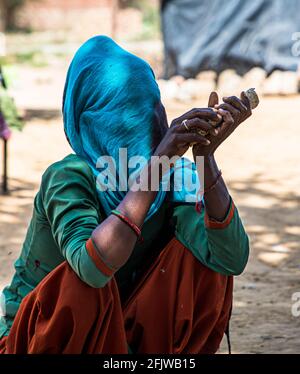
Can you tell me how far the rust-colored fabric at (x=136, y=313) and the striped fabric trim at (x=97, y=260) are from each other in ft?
0.30

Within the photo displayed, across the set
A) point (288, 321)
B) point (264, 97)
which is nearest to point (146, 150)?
point (288, 321)

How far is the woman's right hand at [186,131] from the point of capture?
2.28m

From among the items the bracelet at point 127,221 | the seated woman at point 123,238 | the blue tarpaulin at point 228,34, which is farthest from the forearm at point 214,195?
the blue tarpaulin at point 228,34

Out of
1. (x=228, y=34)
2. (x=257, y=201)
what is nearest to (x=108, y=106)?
(x=257, y=201)

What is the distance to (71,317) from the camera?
91.7 inches

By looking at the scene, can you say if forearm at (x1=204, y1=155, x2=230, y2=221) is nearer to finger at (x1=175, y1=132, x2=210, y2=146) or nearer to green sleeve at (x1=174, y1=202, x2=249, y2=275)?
green sleeve at (x1=174, y1=202, x2=249, y2=275)

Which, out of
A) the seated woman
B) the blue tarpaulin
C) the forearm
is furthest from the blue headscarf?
the blue tarpaulin

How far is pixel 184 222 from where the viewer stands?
8.63ft

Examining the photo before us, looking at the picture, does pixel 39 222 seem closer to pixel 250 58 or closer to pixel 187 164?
pixel 187 164

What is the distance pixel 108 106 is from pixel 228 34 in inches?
443

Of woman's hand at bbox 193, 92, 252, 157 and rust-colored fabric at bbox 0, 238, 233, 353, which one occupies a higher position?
woman's hand at bbox 193, 92, 252, 157

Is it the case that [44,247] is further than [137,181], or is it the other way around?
[44,247]

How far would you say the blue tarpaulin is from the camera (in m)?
13.0

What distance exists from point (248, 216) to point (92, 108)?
3792 millimetres
